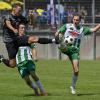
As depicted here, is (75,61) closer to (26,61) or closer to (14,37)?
(26,61)

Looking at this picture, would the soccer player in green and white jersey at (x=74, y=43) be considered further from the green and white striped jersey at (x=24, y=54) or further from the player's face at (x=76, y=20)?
the green and white striped jersey at (x=24, y=54)

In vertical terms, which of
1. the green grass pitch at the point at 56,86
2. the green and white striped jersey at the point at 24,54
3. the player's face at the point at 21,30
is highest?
the player's face at the point at 21,30

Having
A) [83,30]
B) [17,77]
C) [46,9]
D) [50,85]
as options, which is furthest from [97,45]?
[83,30]

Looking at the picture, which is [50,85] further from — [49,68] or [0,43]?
[0,43]

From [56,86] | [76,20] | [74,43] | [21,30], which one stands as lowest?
[56,86]

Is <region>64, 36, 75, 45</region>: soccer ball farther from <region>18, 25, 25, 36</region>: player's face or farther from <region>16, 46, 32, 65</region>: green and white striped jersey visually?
<region>18, 25, 25, 36</region>: player's face

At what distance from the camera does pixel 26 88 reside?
15547 mm

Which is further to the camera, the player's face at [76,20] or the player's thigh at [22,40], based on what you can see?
the player's face at [76,20]

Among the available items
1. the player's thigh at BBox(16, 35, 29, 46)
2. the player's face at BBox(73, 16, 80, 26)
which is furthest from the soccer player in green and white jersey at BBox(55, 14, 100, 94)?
the player's thigh at BBox(16, 35, 29, 46)

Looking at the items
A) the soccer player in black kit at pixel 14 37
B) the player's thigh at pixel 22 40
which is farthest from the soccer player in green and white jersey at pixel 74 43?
the player's thigh at pixel 22 40

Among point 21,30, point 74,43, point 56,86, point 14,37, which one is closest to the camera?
point 21,30

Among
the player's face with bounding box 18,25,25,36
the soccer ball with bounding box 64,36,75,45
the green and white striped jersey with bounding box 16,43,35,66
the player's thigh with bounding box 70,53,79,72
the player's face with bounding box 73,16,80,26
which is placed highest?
the player's face with bounding box 73,16,80,26

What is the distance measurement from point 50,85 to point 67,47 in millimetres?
2745

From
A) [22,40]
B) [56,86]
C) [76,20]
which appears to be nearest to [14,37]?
[22,40]
